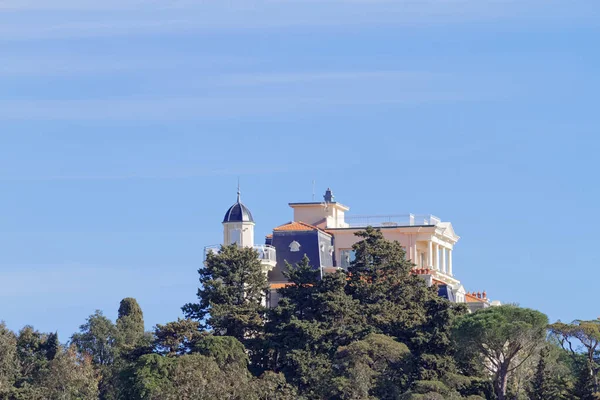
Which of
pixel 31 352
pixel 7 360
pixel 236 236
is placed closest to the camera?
pixel 7 360

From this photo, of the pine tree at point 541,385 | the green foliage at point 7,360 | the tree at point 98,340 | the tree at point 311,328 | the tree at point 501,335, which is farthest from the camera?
the tree at point 98,340

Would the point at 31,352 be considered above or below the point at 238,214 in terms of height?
below

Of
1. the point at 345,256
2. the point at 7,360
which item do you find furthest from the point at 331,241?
the point at 7,360

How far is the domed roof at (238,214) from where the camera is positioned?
11000 centimetres

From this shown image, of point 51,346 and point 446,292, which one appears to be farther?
point 446,292

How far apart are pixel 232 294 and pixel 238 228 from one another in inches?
478

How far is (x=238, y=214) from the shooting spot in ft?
362

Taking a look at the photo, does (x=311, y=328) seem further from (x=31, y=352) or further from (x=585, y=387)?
(x=31, y=352)

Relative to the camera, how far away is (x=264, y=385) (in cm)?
8912

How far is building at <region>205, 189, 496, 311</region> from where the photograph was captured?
4336 inches

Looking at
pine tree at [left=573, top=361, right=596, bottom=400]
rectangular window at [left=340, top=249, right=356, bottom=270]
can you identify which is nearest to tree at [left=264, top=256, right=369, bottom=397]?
pine tree at [left=573, top=361, right=596, bottom=400]

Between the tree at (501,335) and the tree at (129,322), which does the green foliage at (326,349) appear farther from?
the tree at (129,322)

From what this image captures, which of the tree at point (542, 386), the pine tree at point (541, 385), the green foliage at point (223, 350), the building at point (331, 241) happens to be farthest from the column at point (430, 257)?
the pine tree at point (541, 385)

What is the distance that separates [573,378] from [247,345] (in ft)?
63.1
